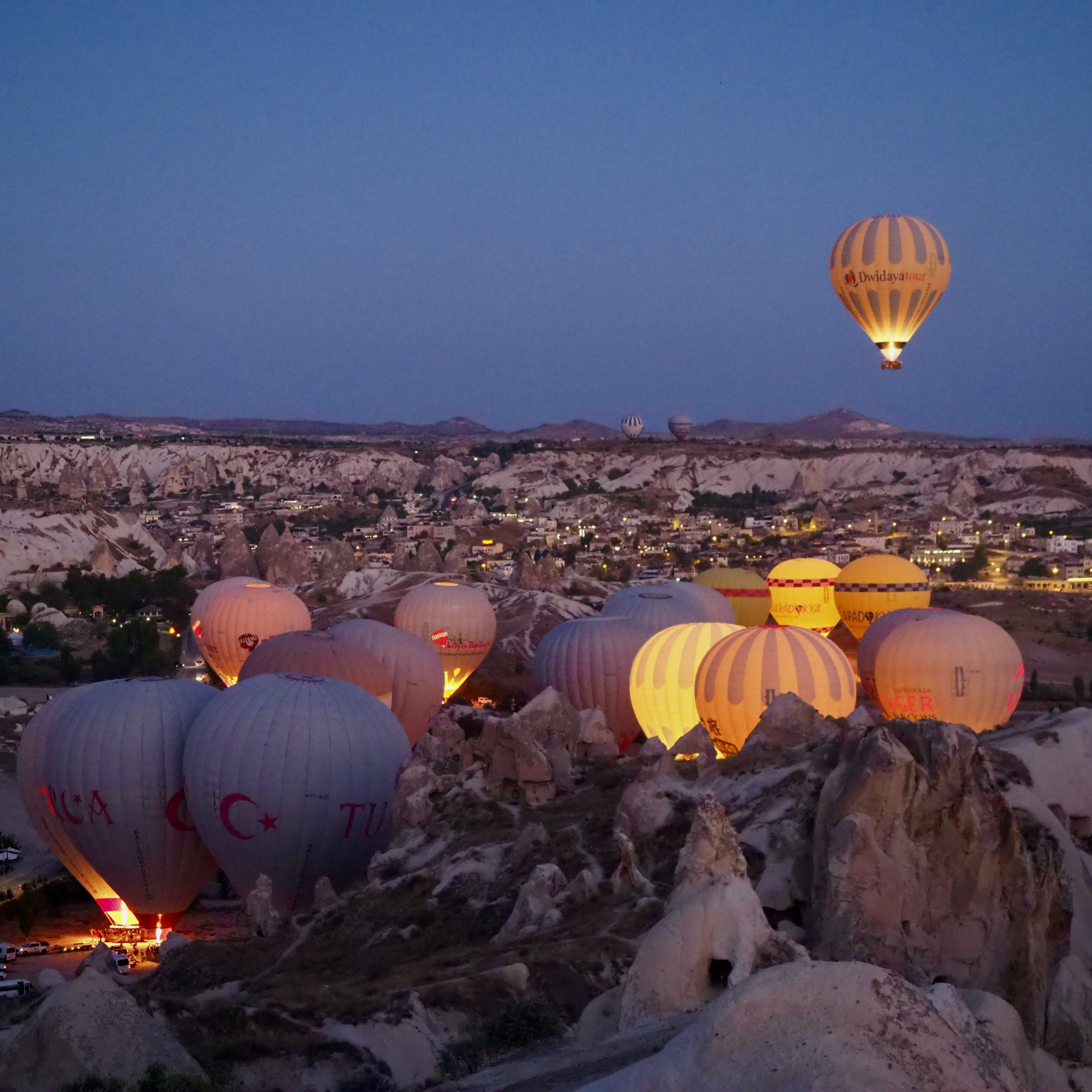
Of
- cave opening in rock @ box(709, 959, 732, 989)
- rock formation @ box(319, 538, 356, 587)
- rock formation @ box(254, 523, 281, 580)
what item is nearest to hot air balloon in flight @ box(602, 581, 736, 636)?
cave opening in rock @ box(709, 959, 732, 989)

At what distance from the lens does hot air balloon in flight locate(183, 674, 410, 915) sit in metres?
16.7

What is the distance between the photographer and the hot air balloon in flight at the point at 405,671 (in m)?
22.6

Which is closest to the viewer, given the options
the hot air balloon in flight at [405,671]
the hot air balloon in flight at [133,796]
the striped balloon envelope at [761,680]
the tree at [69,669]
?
the hot air balloon in flight at [133,796]

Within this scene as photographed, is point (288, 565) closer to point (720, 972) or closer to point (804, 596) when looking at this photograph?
point (804, 596)

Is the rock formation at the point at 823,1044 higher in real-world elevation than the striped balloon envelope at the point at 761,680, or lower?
higher

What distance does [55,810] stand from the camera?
18.1 meters

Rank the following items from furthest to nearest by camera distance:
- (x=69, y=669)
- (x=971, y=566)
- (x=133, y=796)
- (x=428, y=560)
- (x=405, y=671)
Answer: (x=971, y=566) → (x=428, y=560) → (x=69, y=669) → (x=405, y=671) → (x=133, y=796)

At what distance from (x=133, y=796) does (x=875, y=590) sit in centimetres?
1883

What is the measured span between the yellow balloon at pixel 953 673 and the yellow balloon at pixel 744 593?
11182 millimetres

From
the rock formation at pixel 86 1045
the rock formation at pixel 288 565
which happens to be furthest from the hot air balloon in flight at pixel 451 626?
the rock formation at pixel 86 1045

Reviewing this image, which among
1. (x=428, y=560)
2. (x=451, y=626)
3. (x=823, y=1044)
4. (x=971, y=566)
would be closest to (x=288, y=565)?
(x=428, y=560)

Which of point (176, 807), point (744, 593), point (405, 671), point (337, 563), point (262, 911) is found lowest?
point (262, 911)

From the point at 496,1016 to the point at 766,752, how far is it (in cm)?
549

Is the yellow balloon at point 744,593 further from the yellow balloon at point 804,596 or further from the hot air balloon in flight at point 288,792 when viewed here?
the hot air balloon in flight at point 288,792
